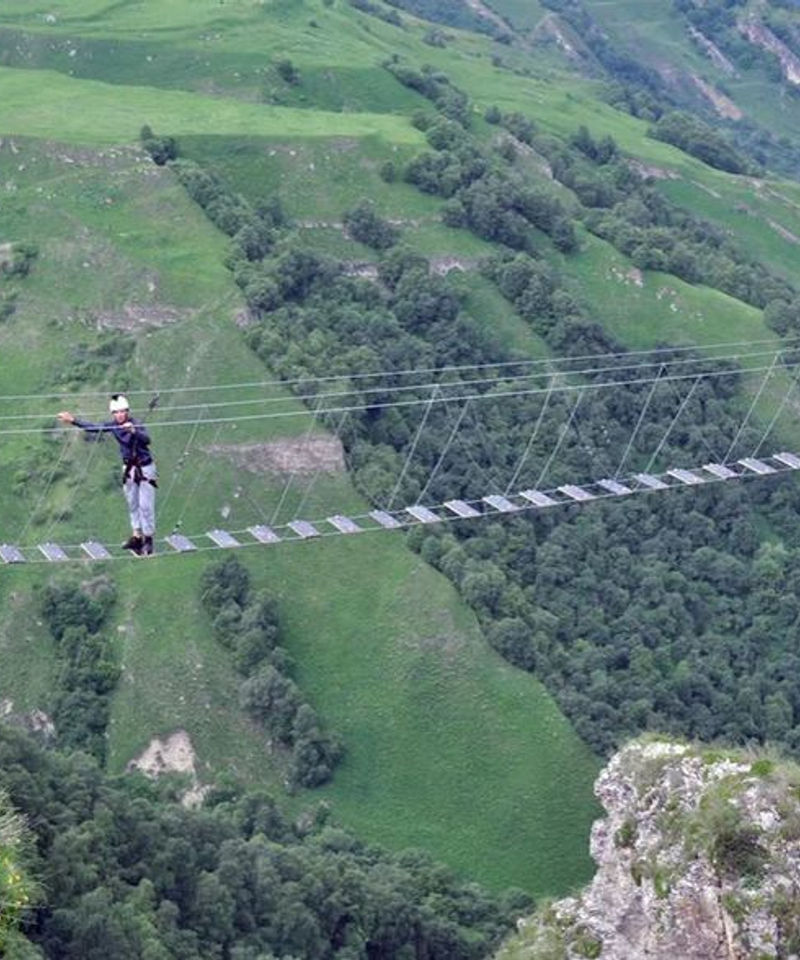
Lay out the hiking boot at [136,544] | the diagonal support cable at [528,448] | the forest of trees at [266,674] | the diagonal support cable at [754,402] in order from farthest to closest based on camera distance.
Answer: the diagonal support cable at [754,402] < the diagonal support cable at [528,448] < the forest of trees at [266,674] < the hiking boot at [136,544]

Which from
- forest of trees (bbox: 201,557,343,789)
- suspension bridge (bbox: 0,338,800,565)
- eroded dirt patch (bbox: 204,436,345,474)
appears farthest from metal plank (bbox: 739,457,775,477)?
eroded dirt patch (bbox: 204,436,345,474)

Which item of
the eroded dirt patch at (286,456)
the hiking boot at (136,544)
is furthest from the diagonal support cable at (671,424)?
the hiking boot at (136,544)

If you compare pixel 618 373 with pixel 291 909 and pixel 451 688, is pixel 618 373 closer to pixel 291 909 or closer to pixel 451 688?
pixel 451 688

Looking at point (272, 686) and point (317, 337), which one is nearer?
point (272, 686)

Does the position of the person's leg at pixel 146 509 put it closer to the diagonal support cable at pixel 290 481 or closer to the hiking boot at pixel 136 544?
the hiking boot at pixel 136 544

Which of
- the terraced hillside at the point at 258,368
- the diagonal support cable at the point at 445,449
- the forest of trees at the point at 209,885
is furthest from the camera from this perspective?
the diagonal support cable at the point at 445,449

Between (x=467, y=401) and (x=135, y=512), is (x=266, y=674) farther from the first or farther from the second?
(x=135, y=512)

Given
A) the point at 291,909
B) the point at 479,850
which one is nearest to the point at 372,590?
the point at 479,850
